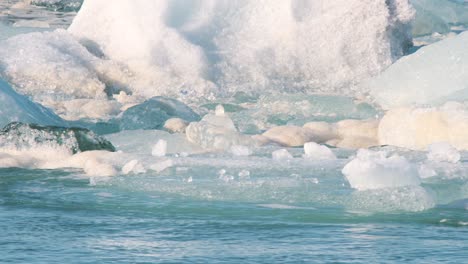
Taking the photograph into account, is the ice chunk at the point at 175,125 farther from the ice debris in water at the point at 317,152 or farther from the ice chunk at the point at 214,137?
the ice debris in water at the point at 317,152

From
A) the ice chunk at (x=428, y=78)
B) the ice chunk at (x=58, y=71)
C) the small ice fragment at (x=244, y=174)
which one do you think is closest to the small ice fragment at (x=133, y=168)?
the small ice fragment at (x=244, y=174)

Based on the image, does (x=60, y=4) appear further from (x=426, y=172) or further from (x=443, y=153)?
(x=426, y=172)

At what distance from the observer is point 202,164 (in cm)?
532

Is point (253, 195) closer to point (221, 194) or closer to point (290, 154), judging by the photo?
point (221, 194)

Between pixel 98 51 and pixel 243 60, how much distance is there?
3.98 feet

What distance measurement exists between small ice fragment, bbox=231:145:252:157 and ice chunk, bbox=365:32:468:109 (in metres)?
2.01

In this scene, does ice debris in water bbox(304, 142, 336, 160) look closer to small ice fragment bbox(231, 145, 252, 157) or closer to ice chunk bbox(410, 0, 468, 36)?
small ice fragment bbox(231, 145, 252, 157)

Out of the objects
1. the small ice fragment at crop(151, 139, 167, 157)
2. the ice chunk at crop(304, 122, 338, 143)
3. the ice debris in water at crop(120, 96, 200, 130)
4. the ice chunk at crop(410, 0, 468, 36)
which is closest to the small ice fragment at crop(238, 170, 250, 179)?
the small ice fragment at crop(151, 139, 167, 157)

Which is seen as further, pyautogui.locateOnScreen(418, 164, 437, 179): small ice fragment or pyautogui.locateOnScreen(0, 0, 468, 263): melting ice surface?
pyautogui.locateOnScreen(418, 164, 437, 179): small ice fragment

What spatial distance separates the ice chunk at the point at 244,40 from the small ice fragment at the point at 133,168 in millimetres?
3675

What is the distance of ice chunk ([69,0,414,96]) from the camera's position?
908 centimetres

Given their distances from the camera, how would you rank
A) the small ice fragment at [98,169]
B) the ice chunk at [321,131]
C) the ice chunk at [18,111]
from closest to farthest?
the small ice fragment at [98,169], the ice chunk at [18,111], the ice chunk at [321,131]

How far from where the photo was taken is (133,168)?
208 inches

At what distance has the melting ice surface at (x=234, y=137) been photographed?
4.02m
